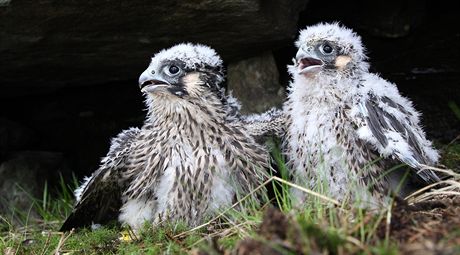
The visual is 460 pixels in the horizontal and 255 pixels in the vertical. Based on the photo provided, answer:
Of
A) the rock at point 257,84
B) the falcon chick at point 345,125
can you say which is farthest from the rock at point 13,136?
the falcon chick at point 345,125

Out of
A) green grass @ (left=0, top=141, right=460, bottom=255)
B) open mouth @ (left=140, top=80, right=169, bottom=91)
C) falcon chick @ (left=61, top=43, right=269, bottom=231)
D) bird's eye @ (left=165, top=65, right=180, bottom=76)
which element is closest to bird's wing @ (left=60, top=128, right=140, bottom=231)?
falcon chick @ (left=61, top=43, right=269, bottom=231)

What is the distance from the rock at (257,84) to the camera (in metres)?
5.62

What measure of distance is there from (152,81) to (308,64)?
2.94 feet

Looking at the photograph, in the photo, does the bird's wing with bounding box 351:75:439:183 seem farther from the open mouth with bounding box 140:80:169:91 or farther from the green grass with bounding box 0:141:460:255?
the open mouth with bounding box 140:80:169:91

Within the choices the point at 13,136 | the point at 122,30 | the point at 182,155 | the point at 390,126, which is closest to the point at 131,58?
the point at 122,30

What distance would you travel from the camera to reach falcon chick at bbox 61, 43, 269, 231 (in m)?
3.98

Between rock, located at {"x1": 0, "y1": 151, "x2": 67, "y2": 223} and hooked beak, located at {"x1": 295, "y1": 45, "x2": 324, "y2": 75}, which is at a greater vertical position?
hooked beak, located at {"x1": 295, "y1": 45, "x2": 324, "y2": 75}

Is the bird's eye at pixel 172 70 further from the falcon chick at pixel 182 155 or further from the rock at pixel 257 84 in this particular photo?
the rock at pixel 257 84

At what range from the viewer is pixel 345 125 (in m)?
3.89

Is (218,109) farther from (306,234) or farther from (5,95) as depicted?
(5,95)

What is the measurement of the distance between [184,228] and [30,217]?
6.90 ft

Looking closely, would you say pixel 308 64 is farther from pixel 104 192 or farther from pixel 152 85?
pixel 104 192

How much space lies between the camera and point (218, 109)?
4195 mm

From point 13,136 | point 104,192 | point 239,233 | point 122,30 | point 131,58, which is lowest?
point 13,136
